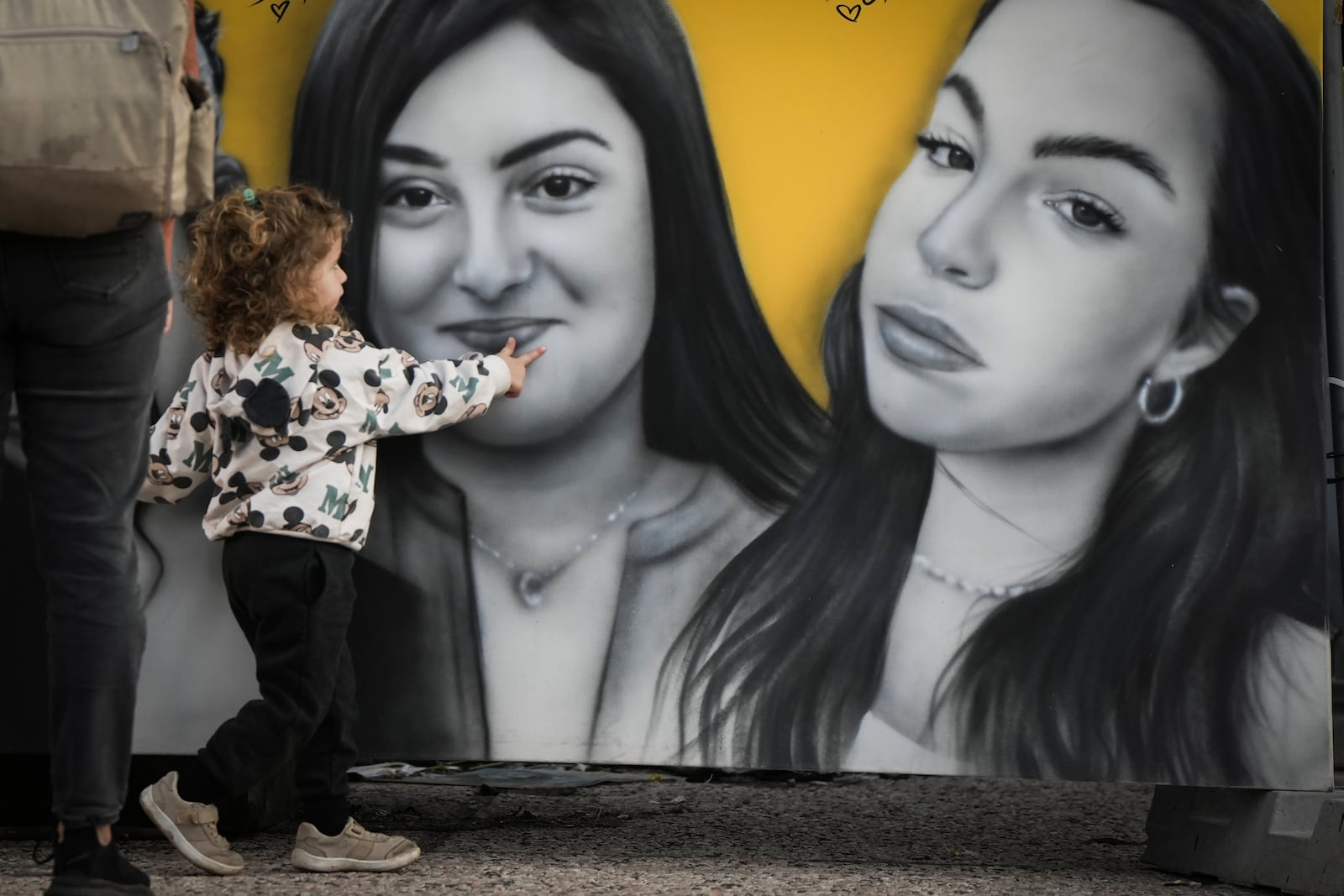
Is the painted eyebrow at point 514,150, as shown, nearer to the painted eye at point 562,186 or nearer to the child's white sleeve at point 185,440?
the painted eye at point 562,186

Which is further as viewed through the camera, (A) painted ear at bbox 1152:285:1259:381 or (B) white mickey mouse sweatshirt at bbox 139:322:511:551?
(A) painted ear at bbox 1152:285:1259:381

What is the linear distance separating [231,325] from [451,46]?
0.83 meters

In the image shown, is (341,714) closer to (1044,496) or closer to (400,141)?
(400,141)

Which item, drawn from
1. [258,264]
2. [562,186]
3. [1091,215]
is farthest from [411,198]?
[1091,215]

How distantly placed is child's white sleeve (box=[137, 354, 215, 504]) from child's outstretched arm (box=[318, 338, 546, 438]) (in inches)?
12.5

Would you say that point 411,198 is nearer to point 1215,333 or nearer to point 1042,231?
point 1042,231

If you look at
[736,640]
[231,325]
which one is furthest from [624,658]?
[231,325]

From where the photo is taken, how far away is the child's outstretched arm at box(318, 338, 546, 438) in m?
3.02

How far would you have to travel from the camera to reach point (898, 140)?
11.0ft

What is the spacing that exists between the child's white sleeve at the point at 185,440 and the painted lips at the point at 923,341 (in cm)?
145

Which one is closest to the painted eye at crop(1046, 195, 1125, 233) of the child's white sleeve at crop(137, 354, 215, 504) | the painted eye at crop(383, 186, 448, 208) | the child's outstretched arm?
the child's outstretched arm

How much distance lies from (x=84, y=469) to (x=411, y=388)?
34.8 inches

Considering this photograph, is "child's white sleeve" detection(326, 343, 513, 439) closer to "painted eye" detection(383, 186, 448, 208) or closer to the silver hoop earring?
"painted eye" detection(383, 186, 448, 208)

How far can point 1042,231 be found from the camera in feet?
11.0
